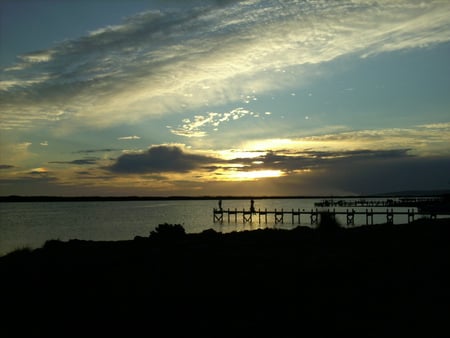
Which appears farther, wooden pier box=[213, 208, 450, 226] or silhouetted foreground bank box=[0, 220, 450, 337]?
wooden pier box=[213, 208, 450, 226]

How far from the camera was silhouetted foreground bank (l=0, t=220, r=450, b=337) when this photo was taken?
888 centimetres

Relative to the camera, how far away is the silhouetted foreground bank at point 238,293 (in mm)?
8883

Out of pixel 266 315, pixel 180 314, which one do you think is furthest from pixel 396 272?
pixel 180 314

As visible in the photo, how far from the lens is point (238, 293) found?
36.1ft

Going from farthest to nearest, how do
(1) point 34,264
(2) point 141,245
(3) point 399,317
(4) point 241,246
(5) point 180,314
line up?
(2) point 141,245, (4) point 241,246, (1) point 34,264, (5) point 180,314, (3) point 399,317

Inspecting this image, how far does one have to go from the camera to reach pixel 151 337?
8.48m

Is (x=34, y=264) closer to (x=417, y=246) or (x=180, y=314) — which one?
(x=180, y=314)

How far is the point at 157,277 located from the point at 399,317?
6.94 meters

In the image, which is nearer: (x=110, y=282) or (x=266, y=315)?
(x=266, y=315)

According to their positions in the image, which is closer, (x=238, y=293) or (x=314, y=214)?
(x=238, y=293)

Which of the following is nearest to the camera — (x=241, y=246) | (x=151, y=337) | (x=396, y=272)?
(x=151, y=337)

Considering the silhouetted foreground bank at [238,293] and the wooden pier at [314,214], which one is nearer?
the silhouetted foreground bank at [238,293]

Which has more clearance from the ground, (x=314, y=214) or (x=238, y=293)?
(x=238, y=293)

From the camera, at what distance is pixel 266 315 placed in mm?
9438
